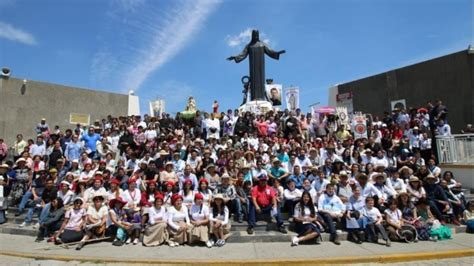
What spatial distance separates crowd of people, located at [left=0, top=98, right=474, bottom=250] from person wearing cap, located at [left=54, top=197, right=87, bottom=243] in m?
0.02

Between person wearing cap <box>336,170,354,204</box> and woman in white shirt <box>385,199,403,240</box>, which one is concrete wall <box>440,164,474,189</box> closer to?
woman in white shirt <box>385,199,403,240</box>

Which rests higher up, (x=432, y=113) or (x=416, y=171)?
(x=432, y=113)

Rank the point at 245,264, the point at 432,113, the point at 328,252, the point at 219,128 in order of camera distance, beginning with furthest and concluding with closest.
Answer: the point at 219,128 < the point at 432,113 < the point at 328,252 < the point at 245,264

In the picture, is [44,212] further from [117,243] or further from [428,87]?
[428,87]

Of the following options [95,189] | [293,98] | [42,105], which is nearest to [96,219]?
[95,189]

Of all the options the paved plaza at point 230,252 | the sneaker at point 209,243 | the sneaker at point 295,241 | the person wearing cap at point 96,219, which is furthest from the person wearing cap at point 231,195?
the person wearing cap at point 96,219

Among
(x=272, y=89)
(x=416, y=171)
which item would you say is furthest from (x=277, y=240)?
(x=272, y=89)

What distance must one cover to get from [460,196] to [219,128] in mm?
8588

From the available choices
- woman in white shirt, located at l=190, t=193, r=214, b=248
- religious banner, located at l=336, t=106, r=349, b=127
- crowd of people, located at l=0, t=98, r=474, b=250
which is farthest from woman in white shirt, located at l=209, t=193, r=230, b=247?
religious banner, located at l=336, t=106, r=349, b=127

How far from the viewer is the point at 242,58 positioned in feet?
68.2

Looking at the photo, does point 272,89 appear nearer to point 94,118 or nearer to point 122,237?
point 94,118

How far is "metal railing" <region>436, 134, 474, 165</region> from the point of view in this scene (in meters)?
11.5

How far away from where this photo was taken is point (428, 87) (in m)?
18.8

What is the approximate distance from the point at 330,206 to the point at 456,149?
6.49 m
